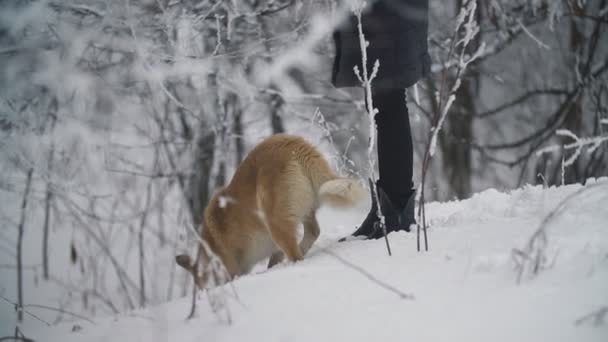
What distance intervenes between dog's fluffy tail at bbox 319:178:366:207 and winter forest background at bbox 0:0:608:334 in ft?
2.22

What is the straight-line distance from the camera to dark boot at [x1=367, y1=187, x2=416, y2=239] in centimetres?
256

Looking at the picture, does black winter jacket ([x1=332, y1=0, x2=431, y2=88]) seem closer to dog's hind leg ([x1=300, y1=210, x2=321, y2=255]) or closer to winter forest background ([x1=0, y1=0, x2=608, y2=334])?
winter forest background ([x1=0, y1=0, x2=608, y2=334])

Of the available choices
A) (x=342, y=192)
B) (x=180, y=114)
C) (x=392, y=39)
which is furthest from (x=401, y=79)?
(x=180, y=114)

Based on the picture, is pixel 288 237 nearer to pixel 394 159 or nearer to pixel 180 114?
pixel 394 159

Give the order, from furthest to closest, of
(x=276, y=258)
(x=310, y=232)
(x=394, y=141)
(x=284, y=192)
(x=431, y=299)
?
(x=276, y=258) → (x=310, y=232) → (x=284, y=192) → (x=394, y=141) → (x=431, y=299)

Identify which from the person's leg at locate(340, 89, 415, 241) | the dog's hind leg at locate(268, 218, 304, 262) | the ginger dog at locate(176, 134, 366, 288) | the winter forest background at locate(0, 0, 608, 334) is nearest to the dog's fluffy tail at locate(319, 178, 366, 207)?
the ginger dog at locate(176, 134, 366, 288)

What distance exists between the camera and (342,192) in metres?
2.49

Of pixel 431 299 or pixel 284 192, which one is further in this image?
pixel 284 192

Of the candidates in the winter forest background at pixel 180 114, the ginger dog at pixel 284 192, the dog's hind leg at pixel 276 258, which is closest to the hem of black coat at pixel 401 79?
the ginger dog at pixel 284 192

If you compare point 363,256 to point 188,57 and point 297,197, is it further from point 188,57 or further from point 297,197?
point 188,57

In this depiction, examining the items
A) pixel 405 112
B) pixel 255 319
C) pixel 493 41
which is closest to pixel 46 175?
pixel 405 112

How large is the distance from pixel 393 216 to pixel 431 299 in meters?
1.28

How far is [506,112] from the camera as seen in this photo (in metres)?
10.9

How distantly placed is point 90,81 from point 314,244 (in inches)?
111
